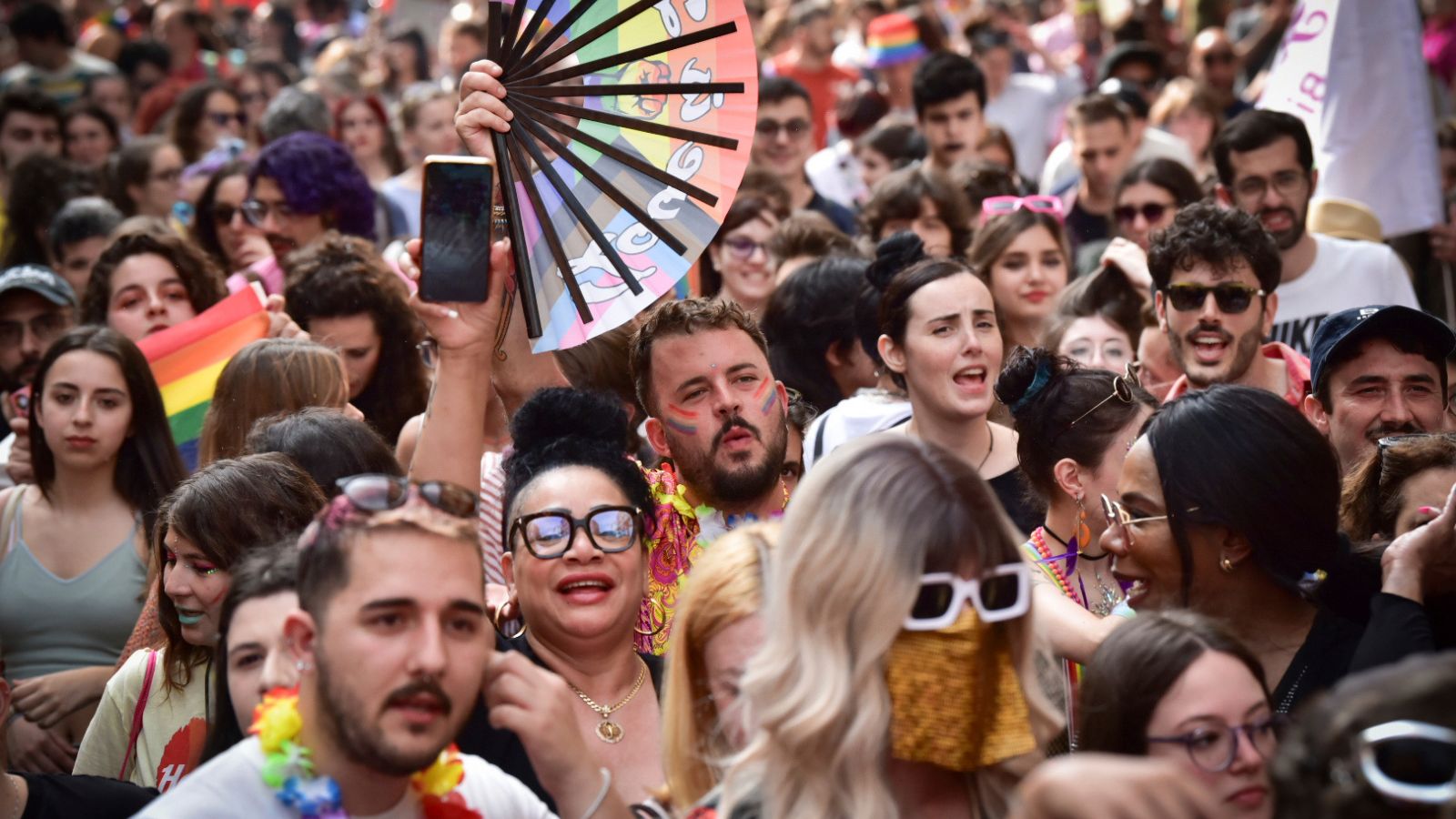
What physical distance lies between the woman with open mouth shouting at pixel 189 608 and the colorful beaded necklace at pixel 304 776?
1.13m

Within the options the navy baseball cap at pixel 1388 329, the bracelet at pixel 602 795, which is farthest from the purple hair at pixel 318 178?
the bracelet at pixel 602 795

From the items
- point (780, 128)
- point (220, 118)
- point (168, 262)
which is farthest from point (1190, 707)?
point (220, 118)

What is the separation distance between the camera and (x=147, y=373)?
207 inches

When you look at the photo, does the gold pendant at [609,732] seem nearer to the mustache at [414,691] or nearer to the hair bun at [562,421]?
the hair bun at [562,421]

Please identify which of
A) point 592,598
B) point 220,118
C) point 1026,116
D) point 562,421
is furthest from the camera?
point 1026,116

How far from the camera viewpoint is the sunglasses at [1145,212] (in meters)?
7.12

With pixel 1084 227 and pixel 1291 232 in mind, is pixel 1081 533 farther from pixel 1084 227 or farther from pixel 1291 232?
pixel 1084 227

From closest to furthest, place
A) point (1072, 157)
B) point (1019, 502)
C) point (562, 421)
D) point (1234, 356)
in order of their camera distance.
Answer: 1. point (562, 421)
2. point (1019, 502)
3. point (1234, 356)
4. point (1072, 157)

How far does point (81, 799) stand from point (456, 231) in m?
1.43

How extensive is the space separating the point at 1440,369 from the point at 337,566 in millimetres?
3302

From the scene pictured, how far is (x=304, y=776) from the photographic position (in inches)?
107

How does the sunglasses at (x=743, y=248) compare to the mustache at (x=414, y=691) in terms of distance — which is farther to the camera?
the sunglasses at (x=743, y=248)

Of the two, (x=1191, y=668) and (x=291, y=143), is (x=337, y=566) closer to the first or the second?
(x=1191, y=668)

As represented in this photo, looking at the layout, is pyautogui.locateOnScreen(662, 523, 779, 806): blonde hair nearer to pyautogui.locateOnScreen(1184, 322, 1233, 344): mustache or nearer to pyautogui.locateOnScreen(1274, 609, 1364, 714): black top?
pyautogui.locateOnScreen(1274, 609, 1364, 714): black top
